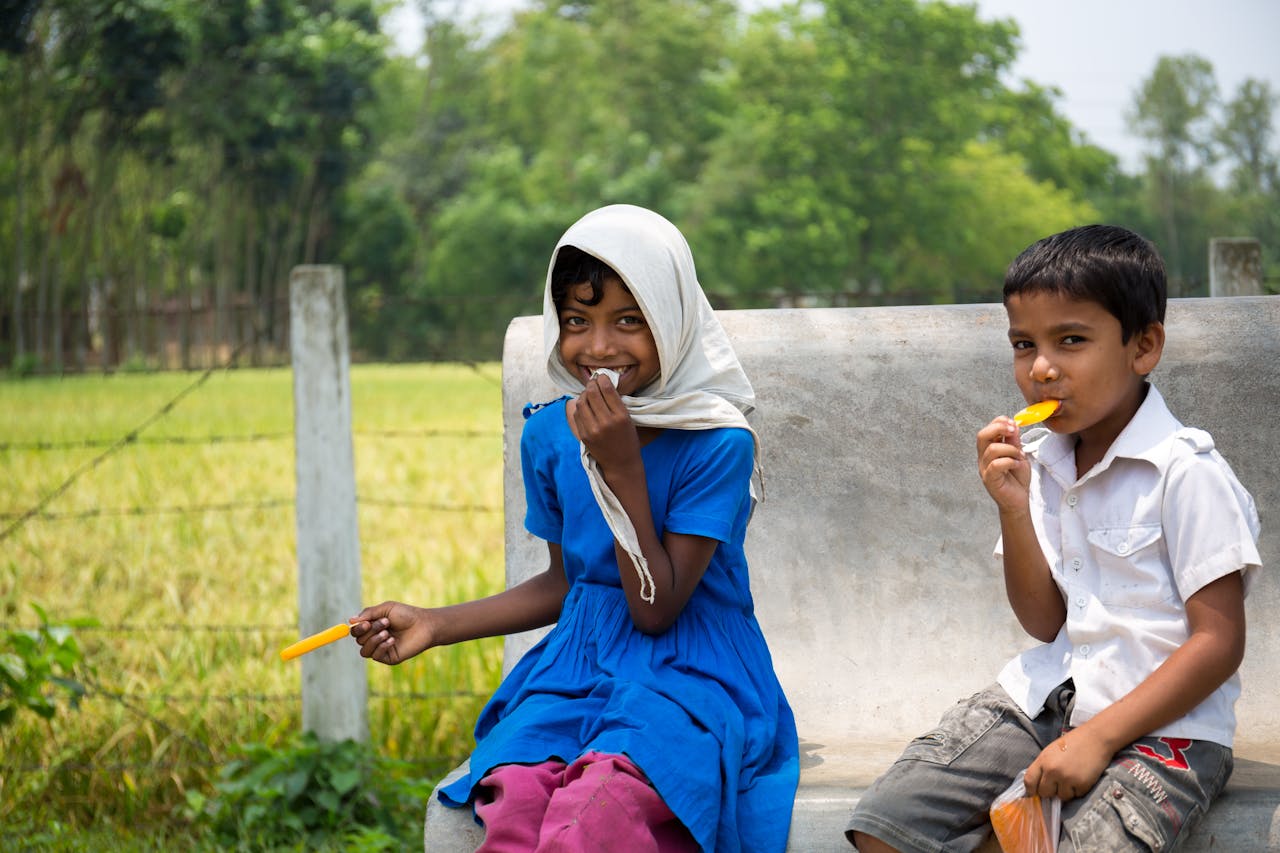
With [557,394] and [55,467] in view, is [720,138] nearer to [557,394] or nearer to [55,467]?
[55,467]

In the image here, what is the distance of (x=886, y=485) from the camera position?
9.57 feet

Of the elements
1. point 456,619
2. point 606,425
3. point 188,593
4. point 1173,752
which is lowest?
point 188,593

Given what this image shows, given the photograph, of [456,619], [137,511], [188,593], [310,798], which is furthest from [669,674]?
[188,593]

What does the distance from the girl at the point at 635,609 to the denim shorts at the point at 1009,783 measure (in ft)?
0.70

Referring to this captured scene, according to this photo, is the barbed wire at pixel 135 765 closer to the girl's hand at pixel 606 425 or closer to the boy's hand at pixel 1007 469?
the girl's hand at pixel 606 425

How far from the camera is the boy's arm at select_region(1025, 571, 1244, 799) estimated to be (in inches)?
75.6

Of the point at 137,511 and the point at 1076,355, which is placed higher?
the point at 1076,355

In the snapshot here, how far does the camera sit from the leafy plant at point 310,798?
345 cm

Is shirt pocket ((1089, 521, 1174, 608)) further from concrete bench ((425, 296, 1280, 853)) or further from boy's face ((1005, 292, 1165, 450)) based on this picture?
concrete bench ((425, 296, 1280, 853))

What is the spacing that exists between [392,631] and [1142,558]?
1.27 metres

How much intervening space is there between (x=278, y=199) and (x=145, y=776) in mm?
30852

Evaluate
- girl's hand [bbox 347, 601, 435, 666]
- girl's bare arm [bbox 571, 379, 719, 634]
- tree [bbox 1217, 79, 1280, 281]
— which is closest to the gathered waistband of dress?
girl's bare arm [bbox 571, 379, 719, 634]

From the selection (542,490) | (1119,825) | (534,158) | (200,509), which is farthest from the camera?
(534,158)

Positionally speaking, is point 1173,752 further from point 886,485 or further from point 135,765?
point 135,765
